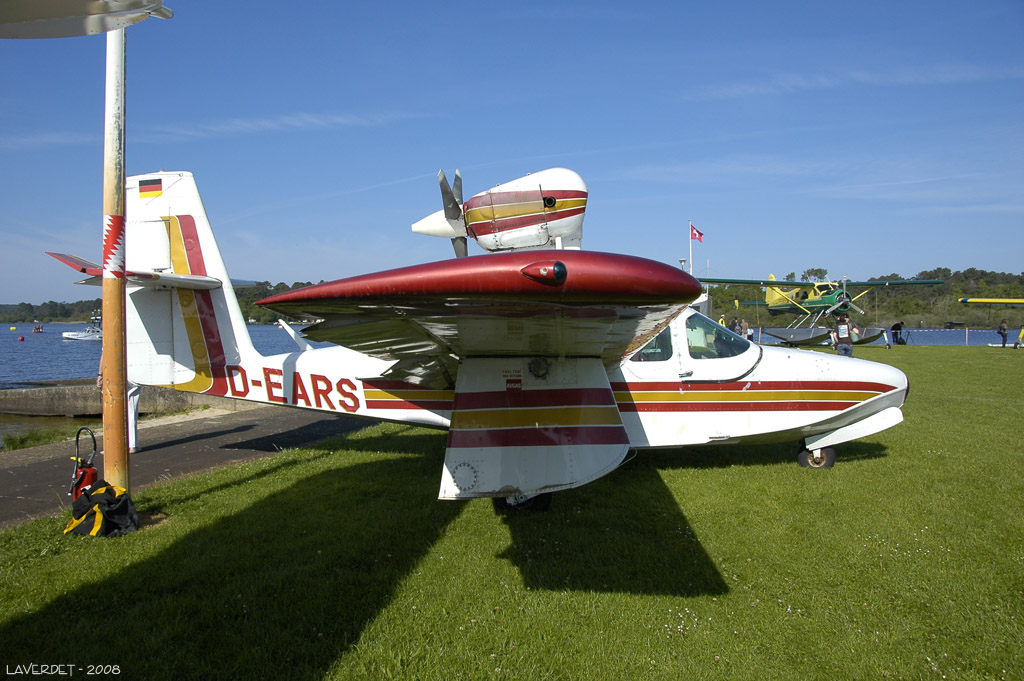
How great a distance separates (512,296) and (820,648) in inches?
104

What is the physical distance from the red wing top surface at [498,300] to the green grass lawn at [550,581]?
1.68 m

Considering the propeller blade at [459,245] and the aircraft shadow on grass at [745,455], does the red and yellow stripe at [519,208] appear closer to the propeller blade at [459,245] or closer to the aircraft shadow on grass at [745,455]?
the propeller blade at [459,245]

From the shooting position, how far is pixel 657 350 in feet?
18.6

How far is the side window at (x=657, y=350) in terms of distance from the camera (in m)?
5.63

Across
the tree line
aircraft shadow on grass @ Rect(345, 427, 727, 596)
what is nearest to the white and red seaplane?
aircraft shadow on grass @ Rect(345, 427, 727, 596)

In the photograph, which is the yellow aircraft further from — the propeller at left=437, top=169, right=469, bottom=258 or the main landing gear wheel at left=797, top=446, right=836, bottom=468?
the propeller at left=437, top=169, right=469, bottom=258

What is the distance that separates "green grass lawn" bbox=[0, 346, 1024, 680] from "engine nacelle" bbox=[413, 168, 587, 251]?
2.45 meters

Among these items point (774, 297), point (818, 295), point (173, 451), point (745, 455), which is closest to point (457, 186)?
point (745, 455)

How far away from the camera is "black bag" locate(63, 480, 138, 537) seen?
4.34 m

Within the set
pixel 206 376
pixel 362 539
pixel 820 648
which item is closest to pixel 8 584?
pixel 362 539

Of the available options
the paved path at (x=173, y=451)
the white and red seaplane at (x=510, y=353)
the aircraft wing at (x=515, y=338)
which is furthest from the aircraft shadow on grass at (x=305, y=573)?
the paved path at (x=173, y=451)

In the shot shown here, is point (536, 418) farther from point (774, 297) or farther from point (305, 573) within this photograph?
point (774, 297)

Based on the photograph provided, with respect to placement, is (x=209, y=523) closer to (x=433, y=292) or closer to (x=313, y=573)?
(x=313, y=573)

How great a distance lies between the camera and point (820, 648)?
286 centimetres
